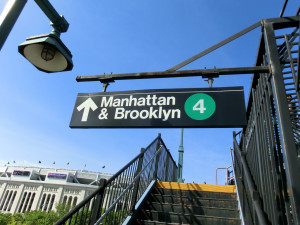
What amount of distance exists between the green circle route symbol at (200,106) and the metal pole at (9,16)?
84.5 inches

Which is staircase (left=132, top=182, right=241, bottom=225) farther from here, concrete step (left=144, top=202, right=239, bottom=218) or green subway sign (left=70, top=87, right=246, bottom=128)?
green subway sign (left=70, top=87, right=246, bottom=128)

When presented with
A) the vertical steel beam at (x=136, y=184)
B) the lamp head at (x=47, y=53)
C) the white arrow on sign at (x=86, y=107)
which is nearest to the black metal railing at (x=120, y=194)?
the vertical steel beam at (x=136, y=184)

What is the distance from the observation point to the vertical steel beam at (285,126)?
1876 millimetres

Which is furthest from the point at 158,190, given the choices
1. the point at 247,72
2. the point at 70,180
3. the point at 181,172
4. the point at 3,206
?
the point at 3,206

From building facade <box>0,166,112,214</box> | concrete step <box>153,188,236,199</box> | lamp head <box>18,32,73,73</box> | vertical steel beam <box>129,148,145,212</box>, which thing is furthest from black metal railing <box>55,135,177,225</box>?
building facade <box>0,166,112,214</box>

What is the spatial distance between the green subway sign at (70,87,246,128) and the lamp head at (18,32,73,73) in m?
0.63

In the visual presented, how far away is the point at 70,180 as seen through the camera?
208 ft

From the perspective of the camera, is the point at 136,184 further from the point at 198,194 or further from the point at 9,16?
the point at 9,16

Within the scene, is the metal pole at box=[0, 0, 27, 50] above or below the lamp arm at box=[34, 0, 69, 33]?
below

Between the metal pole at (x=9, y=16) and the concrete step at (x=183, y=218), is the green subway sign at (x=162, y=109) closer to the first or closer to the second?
the metal pole at (x=9, y=16)

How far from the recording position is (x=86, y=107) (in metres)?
3.26

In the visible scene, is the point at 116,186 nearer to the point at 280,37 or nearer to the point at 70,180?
the point at 280,37

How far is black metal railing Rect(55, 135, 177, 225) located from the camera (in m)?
3.47

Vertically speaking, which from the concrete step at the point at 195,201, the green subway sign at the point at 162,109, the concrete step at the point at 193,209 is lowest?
the concrete step at the point at 193,209
